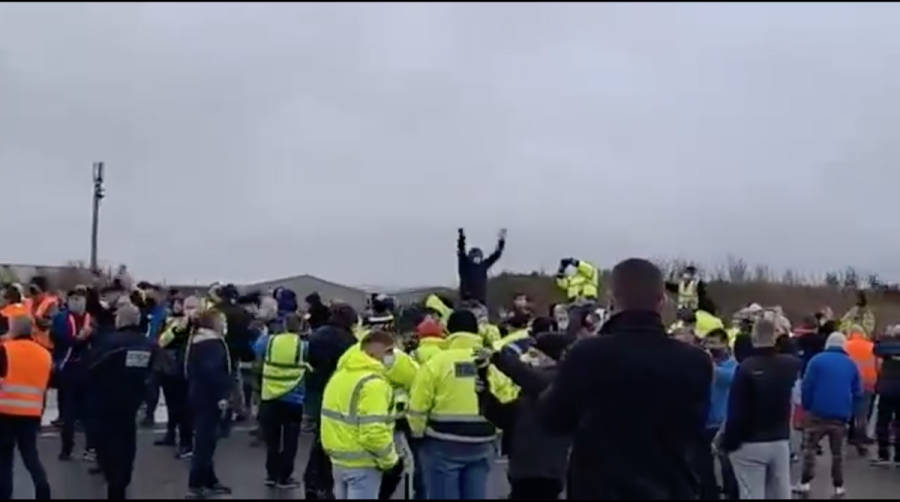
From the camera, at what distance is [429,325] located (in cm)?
1248

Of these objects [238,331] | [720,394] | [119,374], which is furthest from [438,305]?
[119,374]

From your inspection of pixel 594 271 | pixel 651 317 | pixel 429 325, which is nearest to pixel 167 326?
pixel 429 325

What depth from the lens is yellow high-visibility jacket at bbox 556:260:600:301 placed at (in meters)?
18.7

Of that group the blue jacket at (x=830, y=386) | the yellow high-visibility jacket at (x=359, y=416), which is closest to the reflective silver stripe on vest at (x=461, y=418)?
the yellow high-visibility jacket at (x=359, y=416)

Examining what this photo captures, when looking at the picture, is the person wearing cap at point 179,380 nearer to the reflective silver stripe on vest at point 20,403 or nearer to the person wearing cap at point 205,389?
the person wearing cap at point 205,389

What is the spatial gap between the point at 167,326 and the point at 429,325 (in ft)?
13.8

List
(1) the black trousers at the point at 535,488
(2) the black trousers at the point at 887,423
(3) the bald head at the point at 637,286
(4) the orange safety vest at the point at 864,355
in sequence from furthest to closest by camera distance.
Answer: (4) the orange safety vest at the point at 864,355 → (2) the black trousers at the point at 887,423 → (1) the black trousers at the point at 535,488 → (3) the bald head at the point at 637,286

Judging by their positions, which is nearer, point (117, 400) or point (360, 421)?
point (360, 421)

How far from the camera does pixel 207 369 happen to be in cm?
1202

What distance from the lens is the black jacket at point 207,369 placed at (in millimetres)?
12016

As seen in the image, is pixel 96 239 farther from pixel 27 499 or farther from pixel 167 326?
pixel 27 499

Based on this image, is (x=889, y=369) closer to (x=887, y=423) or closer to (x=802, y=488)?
(x=887, y=423)

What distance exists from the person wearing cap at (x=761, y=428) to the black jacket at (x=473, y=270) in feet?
27.6

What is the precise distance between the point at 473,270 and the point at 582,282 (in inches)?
61.6
